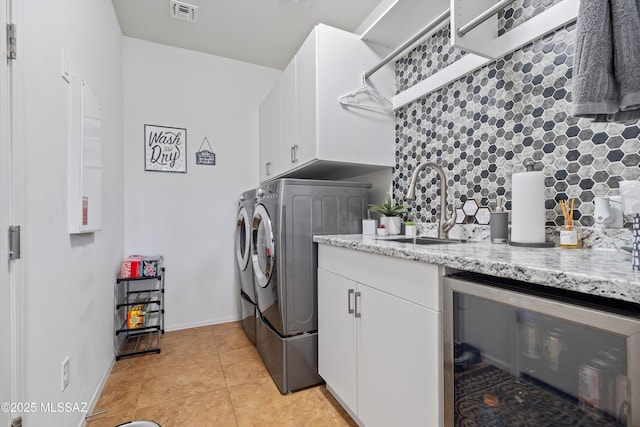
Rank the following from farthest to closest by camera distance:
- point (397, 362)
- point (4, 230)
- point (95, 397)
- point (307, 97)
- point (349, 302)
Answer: point (307, 97)
point (95, 397)
point (349, 302)
point (397, 362)
point (4, 230)


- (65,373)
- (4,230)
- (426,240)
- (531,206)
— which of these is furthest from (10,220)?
(531,206)

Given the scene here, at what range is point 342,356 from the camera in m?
1.44

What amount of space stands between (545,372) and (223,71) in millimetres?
3316

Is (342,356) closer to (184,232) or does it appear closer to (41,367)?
(41,367)

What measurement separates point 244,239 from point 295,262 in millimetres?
905

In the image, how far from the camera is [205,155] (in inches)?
112

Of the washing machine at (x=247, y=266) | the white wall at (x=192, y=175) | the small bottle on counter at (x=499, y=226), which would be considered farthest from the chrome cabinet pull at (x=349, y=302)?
the white wall at (x=192, y=175)

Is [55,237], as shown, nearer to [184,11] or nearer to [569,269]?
[569,269]

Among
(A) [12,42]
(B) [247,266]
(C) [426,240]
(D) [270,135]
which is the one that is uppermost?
(D) [270,135]

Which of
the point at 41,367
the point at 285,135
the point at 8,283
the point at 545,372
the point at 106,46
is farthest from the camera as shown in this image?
the point at 285,135

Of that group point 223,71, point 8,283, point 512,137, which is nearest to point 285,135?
point 223,71

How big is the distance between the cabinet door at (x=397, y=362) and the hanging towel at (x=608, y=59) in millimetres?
743

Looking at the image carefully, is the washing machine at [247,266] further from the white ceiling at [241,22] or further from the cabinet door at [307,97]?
the white ceiling at [241,22]

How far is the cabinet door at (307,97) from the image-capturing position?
182 cm
